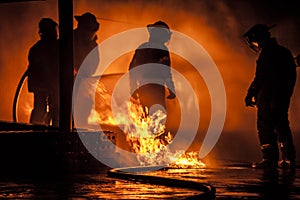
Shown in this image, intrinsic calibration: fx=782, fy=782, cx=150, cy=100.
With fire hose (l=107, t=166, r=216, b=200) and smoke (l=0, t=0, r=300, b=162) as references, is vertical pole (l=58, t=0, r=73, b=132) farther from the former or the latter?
smoke (l=0, t=0, r=300, b=162)

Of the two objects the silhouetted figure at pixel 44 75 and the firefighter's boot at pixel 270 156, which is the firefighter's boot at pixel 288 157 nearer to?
the firefighter's boot at pixel 270 156

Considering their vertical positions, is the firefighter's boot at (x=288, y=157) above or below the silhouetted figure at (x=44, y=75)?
below

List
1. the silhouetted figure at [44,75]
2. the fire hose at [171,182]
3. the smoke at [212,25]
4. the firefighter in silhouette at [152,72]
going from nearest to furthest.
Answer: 1. the fire hose at [171,182]
2. the firefighter in silhouette at [152,72]
3. the silhouetted figure at [44,75]
4. the smoke at [212,25]

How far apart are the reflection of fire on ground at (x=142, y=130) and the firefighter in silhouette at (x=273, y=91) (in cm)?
101

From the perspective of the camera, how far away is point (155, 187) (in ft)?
24.2

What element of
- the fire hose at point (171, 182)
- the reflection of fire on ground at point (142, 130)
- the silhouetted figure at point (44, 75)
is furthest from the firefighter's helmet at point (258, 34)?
the silhouetted figure at point (44, 75)

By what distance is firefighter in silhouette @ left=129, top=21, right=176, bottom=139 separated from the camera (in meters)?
12.2

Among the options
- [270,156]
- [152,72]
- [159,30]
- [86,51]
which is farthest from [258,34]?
[86,51]

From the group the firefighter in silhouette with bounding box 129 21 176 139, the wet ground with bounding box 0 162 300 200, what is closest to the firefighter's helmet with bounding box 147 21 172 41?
the firefighter in silhouette with bounding box 129 21 176 139

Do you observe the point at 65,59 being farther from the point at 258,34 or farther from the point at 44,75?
the point at 44,75

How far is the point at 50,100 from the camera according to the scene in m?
14.0

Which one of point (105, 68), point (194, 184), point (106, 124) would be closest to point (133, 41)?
point (105, 68)

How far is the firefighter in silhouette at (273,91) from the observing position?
1044cm

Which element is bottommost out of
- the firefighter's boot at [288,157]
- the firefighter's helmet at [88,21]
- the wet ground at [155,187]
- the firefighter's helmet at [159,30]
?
the wet ground at [155,187]
